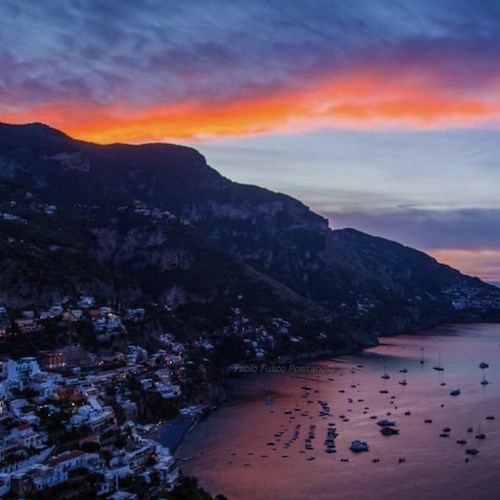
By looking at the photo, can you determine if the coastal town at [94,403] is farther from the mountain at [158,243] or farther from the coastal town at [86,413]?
the mountain at [158,243]

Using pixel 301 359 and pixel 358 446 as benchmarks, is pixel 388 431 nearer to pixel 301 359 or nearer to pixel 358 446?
pixel 358 446

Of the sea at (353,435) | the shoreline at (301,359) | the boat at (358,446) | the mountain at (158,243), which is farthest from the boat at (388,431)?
the mountain at (158,243)

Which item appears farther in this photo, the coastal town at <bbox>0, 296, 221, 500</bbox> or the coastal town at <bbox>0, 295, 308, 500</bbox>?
the coastal town at <bbox>0, 295, 308, 500</bbox>

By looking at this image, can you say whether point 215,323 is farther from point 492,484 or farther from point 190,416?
point 492,484

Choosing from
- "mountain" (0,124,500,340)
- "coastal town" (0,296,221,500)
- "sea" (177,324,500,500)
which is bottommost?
"sea" (177,324,500,500)

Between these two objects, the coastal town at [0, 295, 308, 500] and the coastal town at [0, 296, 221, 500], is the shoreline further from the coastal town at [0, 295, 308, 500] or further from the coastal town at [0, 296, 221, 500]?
the coastal town at [0, 296, 221, 500]

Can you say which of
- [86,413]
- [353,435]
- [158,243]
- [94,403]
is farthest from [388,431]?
[158,243]

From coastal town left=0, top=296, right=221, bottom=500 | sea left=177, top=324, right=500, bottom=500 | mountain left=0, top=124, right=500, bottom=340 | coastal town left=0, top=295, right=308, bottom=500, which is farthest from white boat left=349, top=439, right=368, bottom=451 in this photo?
mountain left=0, top=124, right=500, bottom=340
